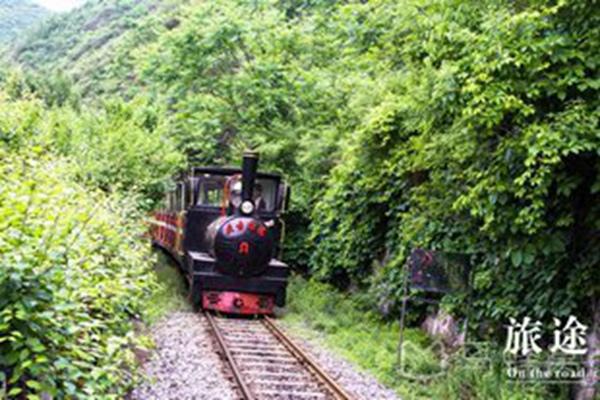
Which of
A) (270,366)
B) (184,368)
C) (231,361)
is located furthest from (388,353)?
(184,368)

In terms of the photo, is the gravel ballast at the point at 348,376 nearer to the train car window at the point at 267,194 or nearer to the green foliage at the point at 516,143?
the green foliage at the point at 516,143

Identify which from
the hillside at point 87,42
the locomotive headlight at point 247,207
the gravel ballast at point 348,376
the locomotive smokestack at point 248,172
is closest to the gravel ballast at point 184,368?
the gravel ballast at point 348,376

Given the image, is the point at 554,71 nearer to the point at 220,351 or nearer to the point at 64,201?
the point at 64,201

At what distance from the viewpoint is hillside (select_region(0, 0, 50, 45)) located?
114m

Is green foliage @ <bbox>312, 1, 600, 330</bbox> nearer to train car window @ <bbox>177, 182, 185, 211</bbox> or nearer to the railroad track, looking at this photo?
the railroad track

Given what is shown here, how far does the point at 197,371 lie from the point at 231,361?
542 millimetres

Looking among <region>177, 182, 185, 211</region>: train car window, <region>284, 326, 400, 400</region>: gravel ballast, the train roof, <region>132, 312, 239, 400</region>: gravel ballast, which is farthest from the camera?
<region>177, 182, 185, 211</region>: train car window

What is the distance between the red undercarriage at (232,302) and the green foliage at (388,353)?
2.46 feet

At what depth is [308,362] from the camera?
8984mm

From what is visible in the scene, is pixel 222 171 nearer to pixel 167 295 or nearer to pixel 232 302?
pixel 232 302

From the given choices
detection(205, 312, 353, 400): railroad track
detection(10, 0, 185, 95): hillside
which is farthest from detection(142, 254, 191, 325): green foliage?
detection(10, 0, 185, 95): hillside

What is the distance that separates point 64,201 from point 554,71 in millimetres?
4789

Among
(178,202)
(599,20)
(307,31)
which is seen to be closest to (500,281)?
(599,20)

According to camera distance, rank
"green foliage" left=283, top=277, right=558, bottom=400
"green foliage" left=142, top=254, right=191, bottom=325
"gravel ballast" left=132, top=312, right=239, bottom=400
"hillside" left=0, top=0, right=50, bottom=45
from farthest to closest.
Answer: "hillside" left=0, top=0, right=50, bottom=45, "green foliage" left=142, top=254, right=191, bottom=325, "green foliage" left=283, top=277, right=558, bottom=400, "gravel ballast" left=132, top=312, right=239, bottom=400
